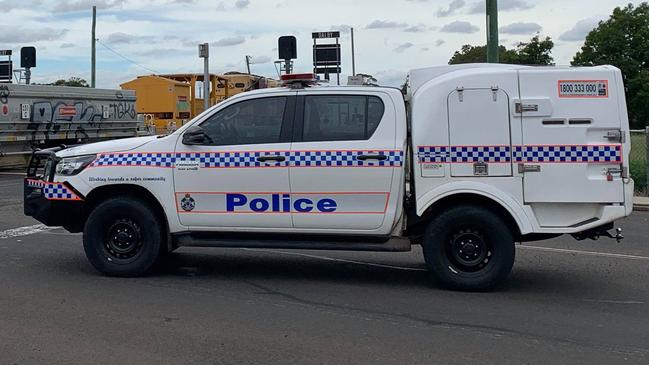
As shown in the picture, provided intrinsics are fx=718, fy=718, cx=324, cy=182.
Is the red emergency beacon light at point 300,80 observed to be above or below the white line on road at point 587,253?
above

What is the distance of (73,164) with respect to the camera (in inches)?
292

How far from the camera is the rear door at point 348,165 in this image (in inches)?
272

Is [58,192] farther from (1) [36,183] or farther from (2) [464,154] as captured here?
(2) [464,154]

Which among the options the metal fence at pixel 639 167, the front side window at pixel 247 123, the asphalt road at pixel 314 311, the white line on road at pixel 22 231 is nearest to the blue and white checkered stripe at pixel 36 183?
the asphalt road at pixel 314 311

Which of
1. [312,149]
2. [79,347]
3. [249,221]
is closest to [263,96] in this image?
[312,149]

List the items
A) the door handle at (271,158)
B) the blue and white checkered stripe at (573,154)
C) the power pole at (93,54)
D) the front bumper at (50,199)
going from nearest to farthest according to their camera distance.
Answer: the blue and white checkered stripe at (573,154)
the door handle at (271,158)
the front bumper at (50,199)
the power pole at (93,54)

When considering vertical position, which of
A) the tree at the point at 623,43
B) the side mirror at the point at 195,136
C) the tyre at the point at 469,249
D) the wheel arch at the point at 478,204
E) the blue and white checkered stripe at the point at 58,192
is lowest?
the tyre at the point at 469,249

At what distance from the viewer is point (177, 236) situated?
7.43 metres

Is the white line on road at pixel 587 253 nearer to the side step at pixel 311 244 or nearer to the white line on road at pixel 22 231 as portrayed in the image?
the side step at pixel 311 244

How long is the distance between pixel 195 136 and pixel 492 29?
1080cm

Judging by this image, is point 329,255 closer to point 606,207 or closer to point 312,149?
point 312,149

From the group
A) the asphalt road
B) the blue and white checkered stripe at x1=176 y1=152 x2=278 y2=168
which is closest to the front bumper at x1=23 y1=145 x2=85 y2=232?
the asphalt road

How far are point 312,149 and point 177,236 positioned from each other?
1.71 meters

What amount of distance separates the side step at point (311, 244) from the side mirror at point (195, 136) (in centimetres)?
100
